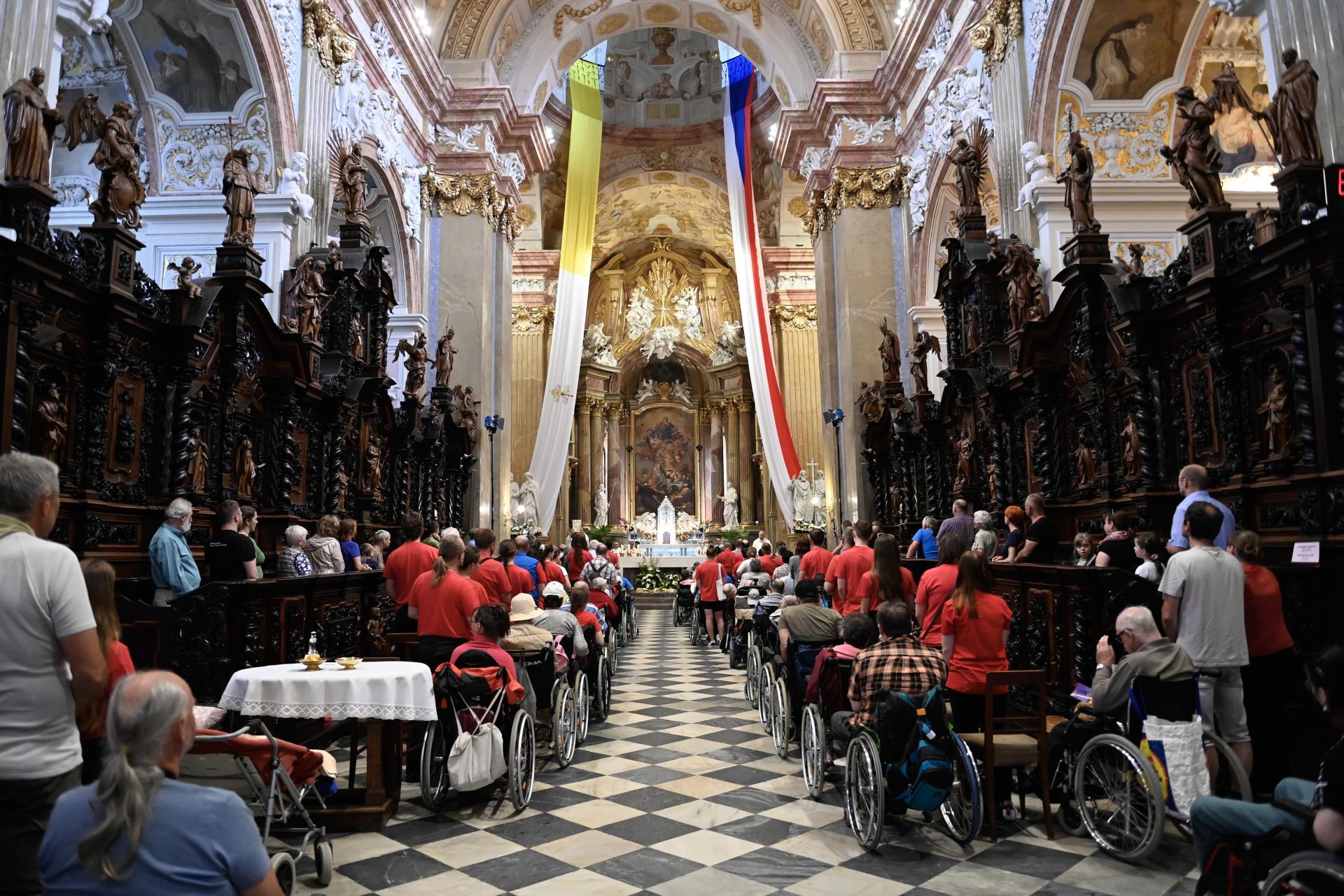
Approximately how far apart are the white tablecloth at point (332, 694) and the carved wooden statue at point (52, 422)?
8.67ft

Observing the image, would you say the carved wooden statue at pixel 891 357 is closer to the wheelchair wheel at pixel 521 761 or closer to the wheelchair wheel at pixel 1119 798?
the wheelchair wheel at pixel 521 761

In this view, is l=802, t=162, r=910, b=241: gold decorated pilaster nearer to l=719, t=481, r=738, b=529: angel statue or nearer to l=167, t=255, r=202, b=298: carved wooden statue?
l=167, t=255, r=202, b=298: carved wooden statue

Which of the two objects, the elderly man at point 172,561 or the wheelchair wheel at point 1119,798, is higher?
the elderly man at point 172,561

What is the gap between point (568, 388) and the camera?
16.2m

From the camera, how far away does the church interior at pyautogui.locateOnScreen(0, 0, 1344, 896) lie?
14.2ft

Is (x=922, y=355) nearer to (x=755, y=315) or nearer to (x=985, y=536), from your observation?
(x=755, y=315)

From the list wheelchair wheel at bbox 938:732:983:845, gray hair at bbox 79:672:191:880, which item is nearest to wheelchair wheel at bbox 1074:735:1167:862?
wheelchair wheel at bbox 938:732:983:845

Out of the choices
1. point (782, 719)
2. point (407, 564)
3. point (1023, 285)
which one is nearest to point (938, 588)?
point (782, 719)

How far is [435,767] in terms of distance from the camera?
5055 millimetres

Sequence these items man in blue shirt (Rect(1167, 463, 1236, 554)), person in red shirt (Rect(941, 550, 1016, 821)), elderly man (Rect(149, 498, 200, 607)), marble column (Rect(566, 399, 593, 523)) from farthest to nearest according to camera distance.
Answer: marble column (Rect(566, 399, 593, 523))
elderly man (Rect(149, 498, 200, 607))
man in blue shirt (Rect(1167, 463, 1236, 554))
person in red shirt (Rect(941, 550, 1016, 821))

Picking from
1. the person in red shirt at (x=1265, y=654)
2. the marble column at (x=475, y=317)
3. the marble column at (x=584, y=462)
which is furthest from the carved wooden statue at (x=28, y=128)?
the marble column at (x=584, y=462)

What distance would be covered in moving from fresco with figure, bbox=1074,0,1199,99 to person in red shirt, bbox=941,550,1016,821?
766 centimetres

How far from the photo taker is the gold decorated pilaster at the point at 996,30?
36.0 feet

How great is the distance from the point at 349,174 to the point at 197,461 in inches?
199
